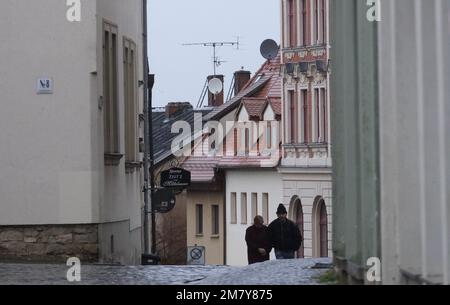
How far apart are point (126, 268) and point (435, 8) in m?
11.1

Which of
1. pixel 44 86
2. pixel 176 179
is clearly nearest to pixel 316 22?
pixel 176 179

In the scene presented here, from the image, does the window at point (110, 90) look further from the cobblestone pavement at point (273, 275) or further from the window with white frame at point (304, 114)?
the window with white frame at point (304, 114)

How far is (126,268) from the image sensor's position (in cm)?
2291

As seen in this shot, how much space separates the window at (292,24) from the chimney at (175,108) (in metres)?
30.9

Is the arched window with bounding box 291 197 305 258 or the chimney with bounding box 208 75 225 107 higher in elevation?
the chimney with bounding box 208 75 225 107

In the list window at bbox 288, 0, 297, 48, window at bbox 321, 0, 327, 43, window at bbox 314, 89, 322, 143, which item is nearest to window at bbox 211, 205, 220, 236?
window at bbox 288, 0, 297, 48

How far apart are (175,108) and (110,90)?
208 feet

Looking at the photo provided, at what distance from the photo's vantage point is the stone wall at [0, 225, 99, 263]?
24203mm

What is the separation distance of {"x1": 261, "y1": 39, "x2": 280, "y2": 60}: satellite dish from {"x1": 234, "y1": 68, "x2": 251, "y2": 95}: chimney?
15734 millimetres

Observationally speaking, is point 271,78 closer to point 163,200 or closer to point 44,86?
point 163,200

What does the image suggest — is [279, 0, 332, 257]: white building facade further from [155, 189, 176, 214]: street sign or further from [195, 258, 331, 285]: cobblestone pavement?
[195, 258, 331, 285]: cobblestone pavement

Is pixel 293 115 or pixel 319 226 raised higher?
pixel 293 115

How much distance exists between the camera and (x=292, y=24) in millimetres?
59969

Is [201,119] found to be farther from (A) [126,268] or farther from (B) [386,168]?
(B) [386,168]
